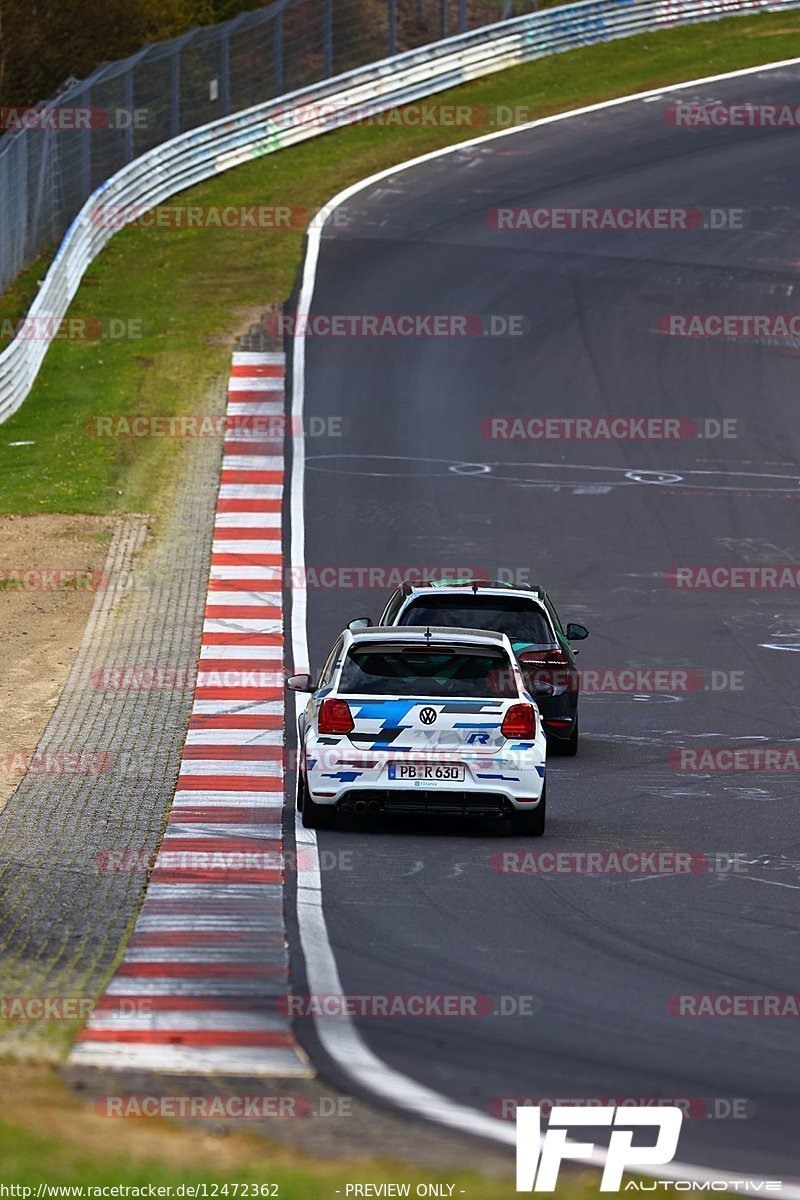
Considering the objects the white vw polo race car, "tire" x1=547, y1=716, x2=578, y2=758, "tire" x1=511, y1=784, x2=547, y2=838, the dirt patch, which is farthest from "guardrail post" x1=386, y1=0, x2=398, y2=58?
"tire" x1=511, y1=784, x2=547, y2=838

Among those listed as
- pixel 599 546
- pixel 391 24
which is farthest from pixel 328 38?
pixel 599 546

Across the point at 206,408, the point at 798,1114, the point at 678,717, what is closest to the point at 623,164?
the point at 206,408

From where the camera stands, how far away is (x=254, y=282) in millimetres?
38250

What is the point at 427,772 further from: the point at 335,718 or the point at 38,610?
the point at 38,610

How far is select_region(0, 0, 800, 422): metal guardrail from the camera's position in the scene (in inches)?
1452

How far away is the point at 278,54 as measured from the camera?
45438 mm

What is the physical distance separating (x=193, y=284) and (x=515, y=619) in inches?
915

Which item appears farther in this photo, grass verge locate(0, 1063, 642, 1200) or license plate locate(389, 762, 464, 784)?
license plate locate(389, 762, 464, 784)

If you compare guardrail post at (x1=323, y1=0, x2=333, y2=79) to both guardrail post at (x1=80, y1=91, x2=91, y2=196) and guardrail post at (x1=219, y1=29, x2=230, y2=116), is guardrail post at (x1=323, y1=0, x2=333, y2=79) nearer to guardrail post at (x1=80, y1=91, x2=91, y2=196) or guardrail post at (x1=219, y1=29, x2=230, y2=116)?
guardrail post at (x1=219, y1=29, x2=230, y2=116)

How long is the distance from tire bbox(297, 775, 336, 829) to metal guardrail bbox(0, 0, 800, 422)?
65.1 feet

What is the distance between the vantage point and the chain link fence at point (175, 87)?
3762 centimetres

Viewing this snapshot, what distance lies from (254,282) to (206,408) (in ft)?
23.3

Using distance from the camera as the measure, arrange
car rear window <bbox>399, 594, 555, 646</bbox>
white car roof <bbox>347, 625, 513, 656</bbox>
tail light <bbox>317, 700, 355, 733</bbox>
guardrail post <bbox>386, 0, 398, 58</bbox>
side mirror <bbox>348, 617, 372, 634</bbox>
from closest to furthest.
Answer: tail light <bbox>317, 700, 355, 733</bbox>
white car roof <bbox>347, 625, 513, 656</bbox>
side mirror <bbox>348, 617, 372, 634</bbox>
car rear window <bbox>399, 594, 555, 646</bbox>
guardrail post <bbox>386, 0, 398, 58</bbox>

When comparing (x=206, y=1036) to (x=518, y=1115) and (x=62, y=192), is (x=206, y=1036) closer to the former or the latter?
(x=518, y=1115)
